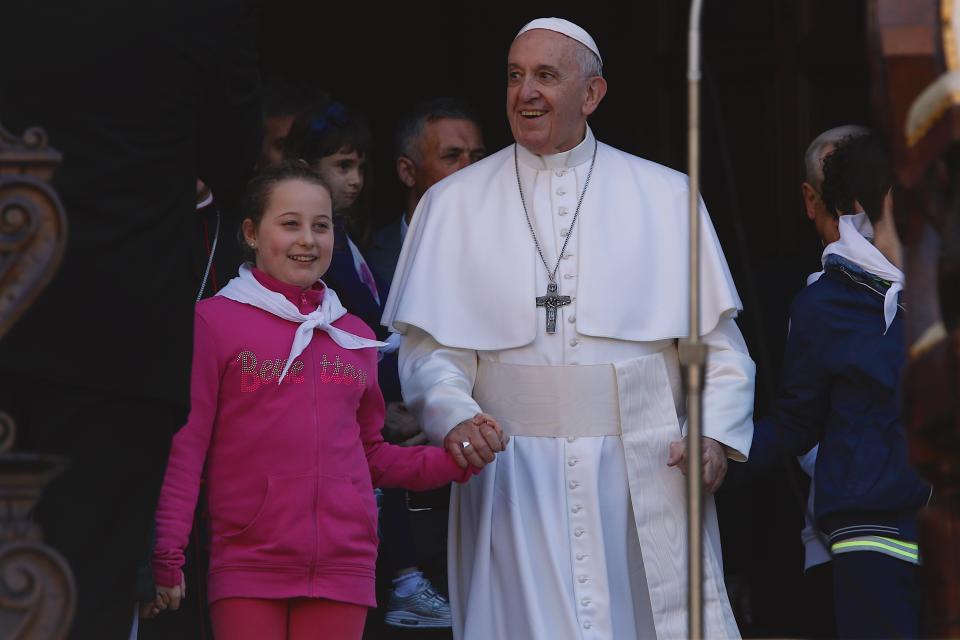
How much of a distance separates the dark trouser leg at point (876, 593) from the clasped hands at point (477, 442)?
0.97 meters

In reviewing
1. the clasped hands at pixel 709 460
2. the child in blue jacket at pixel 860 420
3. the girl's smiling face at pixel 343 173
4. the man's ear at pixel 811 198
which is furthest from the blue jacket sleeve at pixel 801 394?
the girl's smiling face at pixel 343 173

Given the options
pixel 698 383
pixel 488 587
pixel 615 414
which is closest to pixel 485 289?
pixel 615 414

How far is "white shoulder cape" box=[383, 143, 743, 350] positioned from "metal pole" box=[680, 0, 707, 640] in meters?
1.70

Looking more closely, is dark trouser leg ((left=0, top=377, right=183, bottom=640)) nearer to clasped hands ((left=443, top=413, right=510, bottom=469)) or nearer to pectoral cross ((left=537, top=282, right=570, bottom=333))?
clasped hands ((left=443, top=413, right=510, bottom=469))

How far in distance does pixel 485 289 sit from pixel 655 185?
600 millimetres

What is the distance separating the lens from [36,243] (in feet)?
10.8

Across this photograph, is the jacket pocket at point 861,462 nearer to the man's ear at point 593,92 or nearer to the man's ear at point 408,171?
the man's ear at point 593,92

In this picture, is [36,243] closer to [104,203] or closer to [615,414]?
[104,203]

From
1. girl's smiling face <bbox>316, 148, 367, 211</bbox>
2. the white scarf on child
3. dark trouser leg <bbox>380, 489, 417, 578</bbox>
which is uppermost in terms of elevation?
girl's smiling face <bbox>316, 148, 367, 211</bbox>

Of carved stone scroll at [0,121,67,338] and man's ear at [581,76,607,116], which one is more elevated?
man's ear at [581,76,607,116]

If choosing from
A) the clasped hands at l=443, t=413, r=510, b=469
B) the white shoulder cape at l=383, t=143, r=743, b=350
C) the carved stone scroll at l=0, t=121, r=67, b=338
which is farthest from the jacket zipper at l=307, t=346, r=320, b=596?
the carved stone scroll at l=0, t=121, r=67, b=338

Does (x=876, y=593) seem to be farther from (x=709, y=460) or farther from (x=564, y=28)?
(x=564, y=28)

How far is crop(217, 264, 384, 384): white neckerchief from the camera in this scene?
4.36 m

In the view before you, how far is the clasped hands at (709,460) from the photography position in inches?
186
